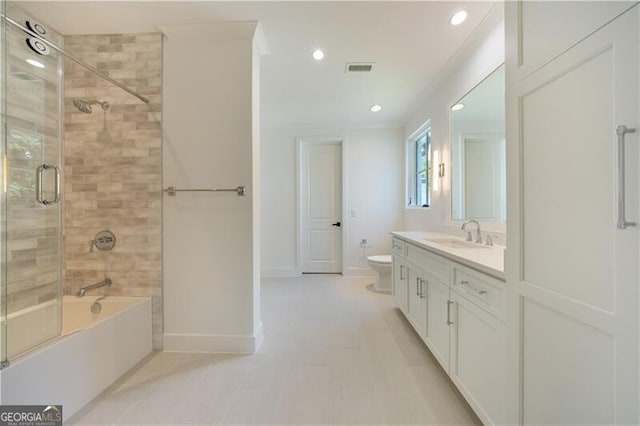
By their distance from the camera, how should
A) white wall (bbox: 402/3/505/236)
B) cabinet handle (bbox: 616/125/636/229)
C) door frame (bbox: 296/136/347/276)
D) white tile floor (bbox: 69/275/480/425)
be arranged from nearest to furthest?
cabinet handle (bbox: 616/125/636/229), white tile floor (bbox: 69/275/480/425), white wall (bbox: 402/3/505/236), door frame (bbox: 296/136/347/276)

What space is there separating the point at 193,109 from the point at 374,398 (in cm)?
241

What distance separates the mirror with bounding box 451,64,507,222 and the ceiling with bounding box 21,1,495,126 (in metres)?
0.50

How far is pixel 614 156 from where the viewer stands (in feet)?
2.37

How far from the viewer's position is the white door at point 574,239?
2.31ft

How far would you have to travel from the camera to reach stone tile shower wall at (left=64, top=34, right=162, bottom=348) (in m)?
2.23

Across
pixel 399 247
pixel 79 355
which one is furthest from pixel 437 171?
pixel 79 355

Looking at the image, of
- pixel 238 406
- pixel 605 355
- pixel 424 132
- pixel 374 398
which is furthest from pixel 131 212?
pixel 424 132

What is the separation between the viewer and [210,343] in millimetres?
2217

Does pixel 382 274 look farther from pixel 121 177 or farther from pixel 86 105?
pixel 86 105

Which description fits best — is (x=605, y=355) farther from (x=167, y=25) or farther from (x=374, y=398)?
Answer: (x=167, y=25)

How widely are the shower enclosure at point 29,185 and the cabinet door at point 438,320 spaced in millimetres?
2332

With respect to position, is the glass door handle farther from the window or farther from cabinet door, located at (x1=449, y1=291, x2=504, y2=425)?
the window

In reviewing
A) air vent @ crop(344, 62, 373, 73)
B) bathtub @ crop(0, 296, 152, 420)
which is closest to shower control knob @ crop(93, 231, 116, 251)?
bathtub @ crop(0, 296, 152, 420)

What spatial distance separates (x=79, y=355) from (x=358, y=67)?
3082mm
